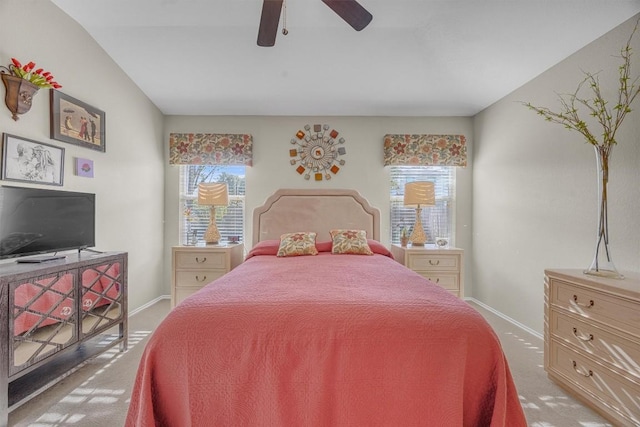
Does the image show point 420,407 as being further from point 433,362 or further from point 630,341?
point 630,341

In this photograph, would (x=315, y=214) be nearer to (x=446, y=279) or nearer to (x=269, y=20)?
(x=446, y=279)

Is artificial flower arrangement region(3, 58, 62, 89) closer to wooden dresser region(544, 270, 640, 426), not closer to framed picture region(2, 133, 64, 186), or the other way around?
framed picture region(2, 133, 64, 186)

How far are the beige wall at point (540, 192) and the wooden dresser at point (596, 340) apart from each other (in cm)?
57

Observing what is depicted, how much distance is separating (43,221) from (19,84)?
967 mm

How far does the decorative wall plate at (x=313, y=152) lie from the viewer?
407cm

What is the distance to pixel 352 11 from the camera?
5.99 ft

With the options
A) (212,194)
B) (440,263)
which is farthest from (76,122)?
(440,263)

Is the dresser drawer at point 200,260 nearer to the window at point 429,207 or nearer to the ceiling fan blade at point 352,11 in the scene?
the window at point 429,207

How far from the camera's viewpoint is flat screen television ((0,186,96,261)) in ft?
6.47

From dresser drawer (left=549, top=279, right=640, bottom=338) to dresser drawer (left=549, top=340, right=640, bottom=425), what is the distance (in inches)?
10.8

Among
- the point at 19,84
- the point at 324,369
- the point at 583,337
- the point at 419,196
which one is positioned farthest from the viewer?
the point at 419,196

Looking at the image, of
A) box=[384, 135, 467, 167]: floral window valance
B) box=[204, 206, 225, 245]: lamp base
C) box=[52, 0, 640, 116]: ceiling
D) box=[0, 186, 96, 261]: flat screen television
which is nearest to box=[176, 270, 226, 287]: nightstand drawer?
box=[204, 206, 225, 245]: lamp base

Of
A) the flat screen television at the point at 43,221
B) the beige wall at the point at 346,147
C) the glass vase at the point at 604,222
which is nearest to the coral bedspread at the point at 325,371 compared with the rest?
the glass vase at the point at 604,222

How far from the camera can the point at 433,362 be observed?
130cm
